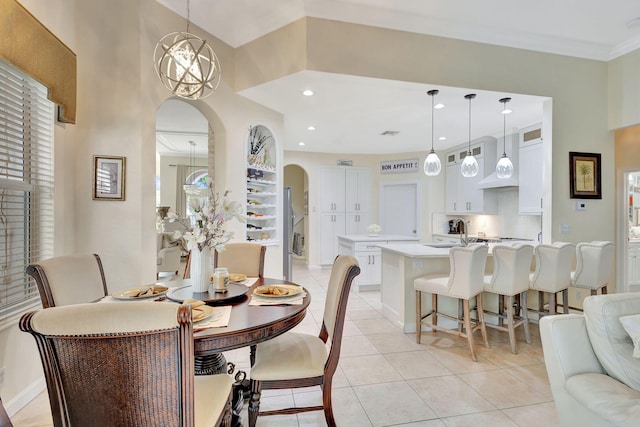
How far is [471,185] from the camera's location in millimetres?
6133

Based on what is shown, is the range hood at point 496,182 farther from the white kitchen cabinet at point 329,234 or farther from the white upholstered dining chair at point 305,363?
the white upholstered dining chair at point 305,363

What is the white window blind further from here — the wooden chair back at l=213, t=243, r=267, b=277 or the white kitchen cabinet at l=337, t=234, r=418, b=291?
the white kitchen cabinet at l=337, t=234, r=418, b=291

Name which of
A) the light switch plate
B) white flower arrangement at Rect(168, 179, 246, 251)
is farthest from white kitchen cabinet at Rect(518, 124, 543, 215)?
white flower arrangement at Rect(168, 179, 246, 251)

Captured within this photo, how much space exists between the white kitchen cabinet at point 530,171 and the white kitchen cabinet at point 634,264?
178 cm

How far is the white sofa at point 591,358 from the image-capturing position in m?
1.32

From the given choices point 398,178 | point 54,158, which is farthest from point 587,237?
point 54,158

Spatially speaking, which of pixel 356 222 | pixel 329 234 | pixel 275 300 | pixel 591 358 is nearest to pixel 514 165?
pixel 356 222

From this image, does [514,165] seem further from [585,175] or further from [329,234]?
[329,234]

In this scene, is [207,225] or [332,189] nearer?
[207,225]

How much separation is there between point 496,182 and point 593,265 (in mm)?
2323

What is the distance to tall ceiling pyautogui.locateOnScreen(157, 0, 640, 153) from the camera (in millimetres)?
3008

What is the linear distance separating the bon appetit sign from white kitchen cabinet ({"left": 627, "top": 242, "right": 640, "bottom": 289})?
3861 millimetres

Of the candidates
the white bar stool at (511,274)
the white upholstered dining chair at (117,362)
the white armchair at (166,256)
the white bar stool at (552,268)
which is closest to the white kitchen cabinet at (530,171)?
the white bar stool at (552,268)

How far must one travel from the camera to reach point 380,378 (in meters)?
2.52
